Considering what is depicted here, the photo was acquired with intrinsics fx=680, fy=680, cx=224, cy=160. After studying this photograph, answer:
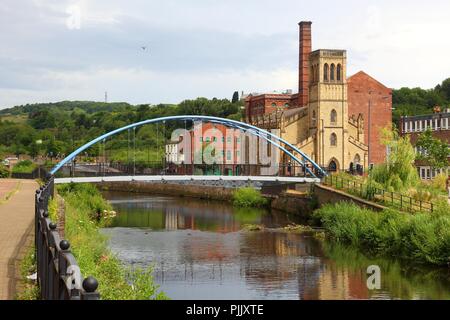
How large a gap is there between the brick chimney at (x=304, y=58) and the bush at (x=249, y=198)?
20.5 metres

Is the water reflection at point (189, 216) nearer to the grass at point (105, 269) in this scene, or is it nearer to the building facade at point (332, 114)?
the grass at point (105, 269)

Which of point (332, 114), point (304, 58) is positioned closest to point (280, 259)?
point (332, 114)

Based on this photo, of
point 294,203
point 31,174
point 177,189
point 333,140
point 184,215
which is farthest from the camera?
point 177,189

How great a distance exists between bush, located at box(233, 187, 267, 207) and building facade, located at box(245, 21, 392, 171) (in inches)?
366

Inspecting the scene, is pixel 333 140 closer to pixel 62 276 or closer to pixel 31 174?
pixel 31 174

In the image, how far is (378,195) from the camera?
34.9 m

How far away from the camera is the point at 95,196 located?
42344 mm

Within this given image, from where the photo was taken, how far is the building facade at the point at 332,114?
62.5 metres

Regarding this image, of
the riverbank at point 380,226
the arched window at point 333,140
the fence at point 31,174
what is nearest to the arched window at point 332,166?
the arched window at point 333,140

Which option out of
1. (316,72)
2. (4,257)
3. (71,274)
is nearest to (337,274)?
(4,257)

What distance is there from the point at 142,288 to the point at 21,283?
374cm

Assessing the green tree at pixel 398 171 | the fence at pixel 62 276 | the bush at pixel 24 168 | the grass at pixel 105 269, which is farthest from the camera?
the bush at pixel 24 168

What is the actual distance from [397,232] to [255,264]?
6258 millimetres

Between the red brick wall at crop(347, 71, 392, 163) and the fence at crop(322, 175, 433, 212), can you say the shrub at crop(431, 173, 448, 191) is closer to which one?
the fence at crop(322, 175, 433, 212)
